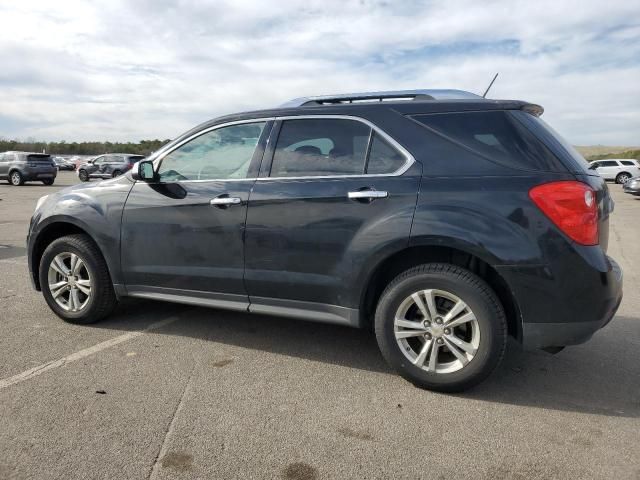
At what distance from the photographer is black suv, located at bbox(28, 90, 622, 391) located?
305 centimetres

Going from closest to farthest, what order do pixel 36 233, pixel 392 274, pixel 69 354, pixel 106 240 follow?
1. pixel 392 274
2. pixel 69 354
3. pixel 106 240
4. pixel 36 233

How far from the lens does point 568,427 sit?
9.60 feet

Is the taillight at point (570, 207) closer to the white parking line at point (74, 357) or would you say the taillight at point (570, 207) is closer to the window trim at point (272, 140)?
the window trim at point (272, 140)

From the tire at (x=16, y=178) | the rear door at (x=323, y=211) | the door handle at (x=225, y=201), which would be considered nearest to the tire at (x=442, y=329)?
the rear door at (x=323, y=211)

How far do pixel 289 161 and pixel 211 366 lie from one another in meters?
1.53

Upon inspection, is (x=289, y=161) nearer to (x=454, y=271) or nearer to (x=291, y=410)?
(x=454, y=271)

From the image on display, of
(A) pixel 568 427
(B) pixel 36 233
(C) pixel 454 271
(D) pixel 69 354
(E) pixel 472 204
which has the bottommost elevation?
(D) pixel 69 354

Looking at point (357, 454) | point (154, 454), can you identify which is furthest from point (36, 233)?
point (357, 454)

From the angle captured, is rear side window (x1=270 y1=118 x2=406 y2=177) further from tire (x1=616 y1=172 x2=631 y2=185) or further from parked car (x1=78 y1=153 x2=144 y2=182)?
tire (x1=616 y1=172 x2=631 y2=185)

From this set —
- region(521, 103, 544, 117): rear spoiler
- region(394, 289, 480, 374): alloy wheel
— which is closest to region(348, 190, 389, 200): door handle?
region(394, 289, 480, 374): alloy wheel

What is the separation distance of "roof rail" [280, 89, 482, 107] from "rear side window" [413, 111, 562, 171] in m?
0.23

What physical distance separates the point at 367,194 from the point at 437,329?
946mm

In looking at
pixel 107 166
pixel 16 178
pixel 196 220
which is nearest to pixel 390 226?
pixel 196 220

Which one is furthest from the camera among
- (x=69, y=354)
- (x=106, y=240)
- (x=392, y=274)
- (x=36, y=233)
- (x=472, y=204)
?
(x=36, y=233)
